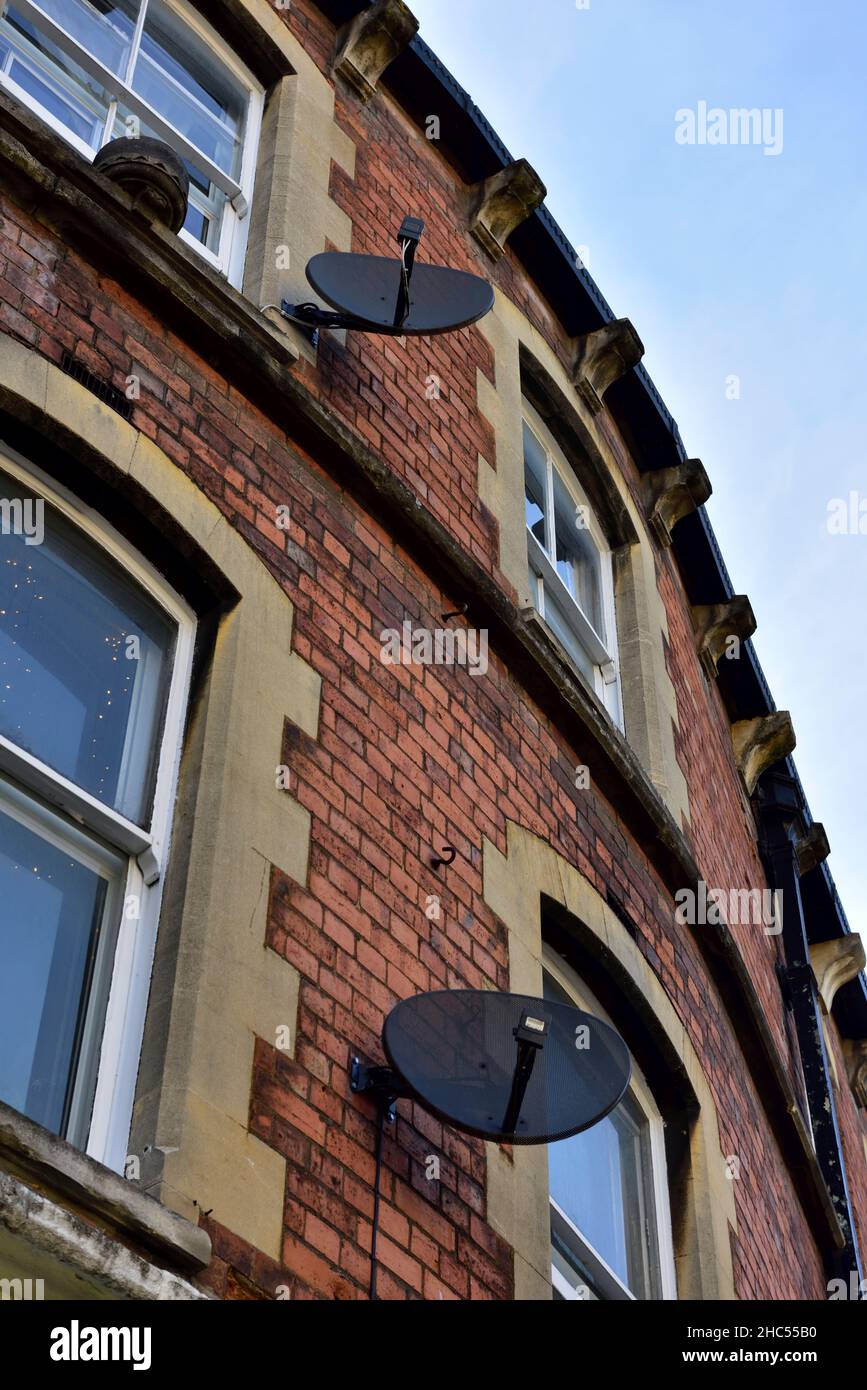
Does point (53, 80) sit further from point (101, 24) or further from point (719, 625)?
point (719, 625)

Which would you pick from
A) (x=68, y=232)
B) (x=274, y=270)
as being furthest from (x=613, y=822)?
(x=68, y=232)

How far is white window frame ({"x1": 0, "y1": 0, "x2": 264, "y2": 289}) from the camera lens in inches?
329

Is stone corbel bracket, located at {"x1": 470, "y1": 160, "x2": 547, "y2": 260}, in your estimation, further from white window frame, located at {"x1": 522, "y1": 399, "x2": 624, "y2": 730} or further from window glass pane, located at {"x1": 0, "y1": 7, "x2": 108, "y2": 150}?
window glass pane, located at {"x1": 0, "y1": 7, "x2": 108, "y2": 150}

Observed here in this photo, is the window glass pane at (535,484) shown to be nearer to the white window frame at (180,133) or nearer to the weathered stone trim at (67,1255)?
the white window frame at (180,133)

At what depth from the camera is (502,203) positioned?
10.9 metres

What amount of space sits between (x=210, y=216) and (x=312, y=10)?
186 centimetres

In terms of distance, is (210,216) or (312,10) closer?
(210,216)

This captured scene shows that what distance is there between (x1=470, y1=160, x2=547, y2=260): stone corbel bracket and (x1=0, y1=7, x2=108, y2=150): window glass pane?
279 centimetres

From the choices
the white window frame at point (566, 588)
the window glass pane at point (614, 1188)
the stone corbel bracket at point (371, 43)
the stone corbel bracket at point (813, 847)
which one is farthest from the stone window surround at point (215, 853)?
the stone corbel bracket at point (813, 847)

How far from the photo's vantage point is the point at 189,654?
21.9 feet

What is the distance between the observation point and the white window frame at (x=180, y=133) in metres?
8.37
